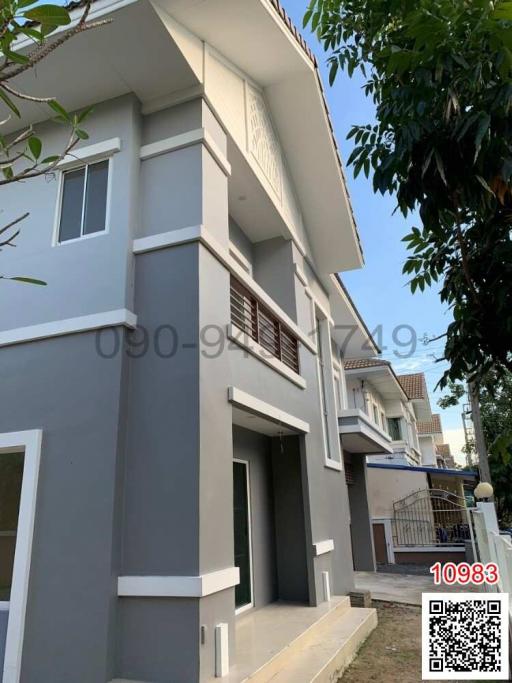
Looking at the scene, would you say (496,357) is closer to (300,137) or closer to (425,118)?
(425,118)

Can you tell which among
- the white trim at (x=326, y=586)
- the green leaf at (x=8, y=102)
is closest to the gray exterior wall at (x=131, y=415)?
the green leaf at (x=8, y=102)

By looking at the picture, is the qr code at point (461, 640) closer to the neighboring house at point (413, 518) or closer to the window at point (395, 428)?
the neighboring house at point (413, 518)

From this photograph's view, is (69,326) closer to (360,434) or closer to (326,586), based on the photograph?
(326,586)

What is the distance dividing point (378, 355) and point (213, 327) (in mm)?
11926

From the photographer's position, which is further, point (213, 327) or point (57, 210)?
point (57, 210)

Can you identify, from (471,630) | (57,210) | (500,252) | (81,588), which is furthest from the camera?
(57,210)

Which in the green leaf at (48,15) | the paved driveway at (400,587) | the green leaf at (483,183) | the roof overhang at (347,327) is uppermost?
the roof overhang at (347,327)

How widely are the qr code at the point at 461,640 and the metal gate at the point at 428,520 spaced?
1357 centimetres

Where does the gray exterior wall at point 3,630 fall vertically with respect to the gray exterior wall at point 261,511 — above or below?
below

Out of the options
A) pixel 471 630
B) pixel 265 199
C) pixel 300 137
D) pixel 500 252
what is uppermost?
pixel 300 137

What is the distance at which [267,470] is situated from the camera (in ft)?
27.6

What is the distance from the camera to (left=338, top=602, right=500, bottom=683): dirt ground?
19.6 ft

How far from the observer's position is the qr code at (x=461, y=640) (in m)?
3.78

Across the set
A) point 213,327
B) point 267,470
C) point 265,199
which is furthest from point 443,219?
point 267,470
